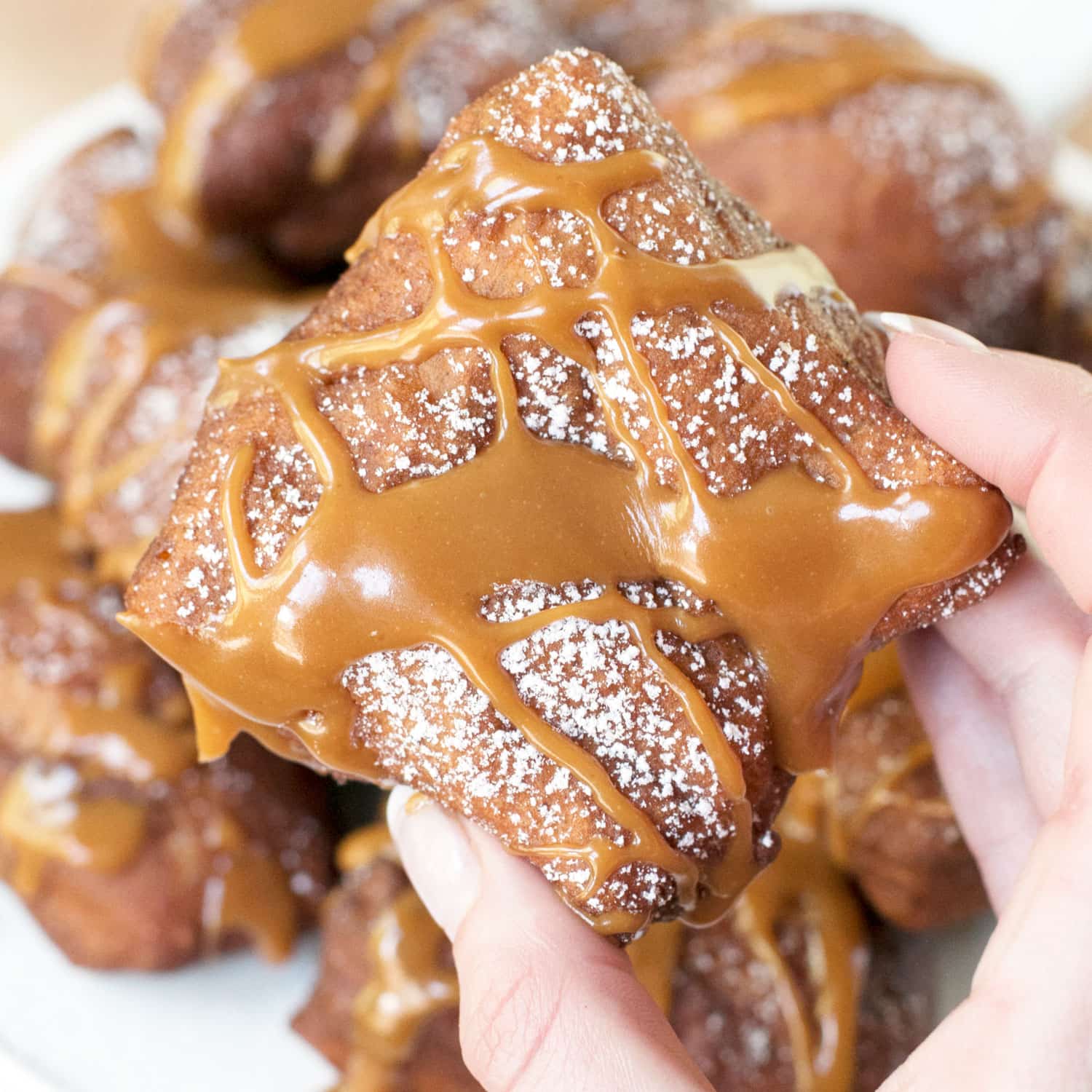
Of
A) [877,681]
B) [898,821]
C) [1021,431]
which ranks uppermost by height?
[1021,431]

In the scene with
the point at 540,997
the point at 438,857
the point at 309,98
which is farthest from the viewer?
the point at 309,98

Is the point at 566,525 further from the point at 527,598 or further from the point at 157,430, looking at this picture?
the point at 157,430

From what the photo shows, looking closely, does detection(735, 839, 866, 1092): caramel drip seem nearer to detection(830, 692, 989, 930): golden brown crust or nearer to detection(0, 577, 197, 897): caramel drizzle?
detection(830, 692, 989, 930): golden brown crust

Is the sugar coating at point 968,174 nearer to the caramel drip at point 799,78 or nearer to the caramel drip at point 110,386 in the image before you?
the caramel drip at point 799,78

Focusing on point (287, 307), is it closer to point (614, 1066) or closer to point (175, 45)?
point (175, 45)

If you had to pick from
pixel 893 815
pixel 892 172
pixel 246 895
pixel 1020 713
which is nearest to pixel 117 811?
pixel 246 895

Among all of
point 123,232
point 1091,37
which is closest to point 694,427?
point 123,232
